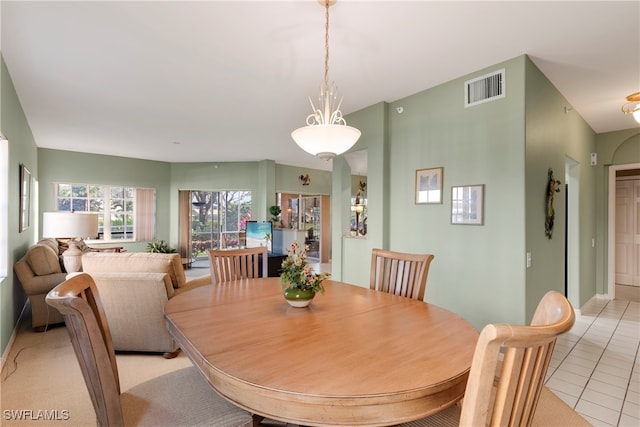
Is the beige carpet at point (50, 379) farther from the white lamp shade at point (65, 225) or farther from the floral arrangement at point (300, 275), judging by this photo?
the floral arrangement at point (300, 275)

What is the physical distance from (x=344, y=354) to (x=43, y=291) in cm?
389

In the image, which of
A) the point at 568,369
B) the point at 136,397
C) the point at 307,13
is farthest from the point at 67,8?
the point at 568,369

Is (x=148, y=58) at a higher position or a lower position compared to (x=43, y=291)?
higher

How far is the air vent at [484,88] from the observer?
2783 mm

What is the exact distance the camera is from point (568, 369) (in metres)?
2.76

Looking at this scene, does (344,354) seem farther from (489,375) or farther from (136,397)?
(136,397)

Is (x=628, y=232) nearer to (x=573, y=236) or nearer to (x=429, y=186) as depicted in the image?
(x=573, y=236)

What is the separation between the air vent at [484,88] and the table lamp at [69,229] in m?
4.35

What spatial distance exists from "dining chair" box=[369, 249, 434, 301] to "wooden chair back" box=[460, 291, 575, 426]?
4.17 feet

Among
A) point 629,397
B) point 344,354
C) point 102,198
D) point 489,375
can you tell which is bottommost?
point 629,397

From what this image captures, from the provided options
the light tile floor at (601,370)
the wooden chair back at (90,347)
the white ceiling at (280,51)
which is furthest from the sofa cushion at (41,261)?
the light tile floor at (601,370)

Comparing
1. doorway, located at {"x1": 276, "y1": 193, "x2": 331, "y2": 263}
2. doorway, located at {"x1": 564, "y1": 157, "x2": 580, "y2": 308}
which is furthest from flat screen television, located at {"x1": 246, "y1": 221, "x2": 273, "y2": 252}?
doorway, located at {"x1": 564, "y1": 157, "x2": 580, "y2": 308}

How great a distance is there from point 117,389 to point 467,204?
2905 mm

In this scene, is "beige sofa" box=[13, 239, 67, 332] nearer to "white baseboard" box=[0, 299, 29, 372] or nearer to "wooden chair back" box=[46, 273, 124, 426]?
"white baseboard" box=[0, 299, 29, 372]
